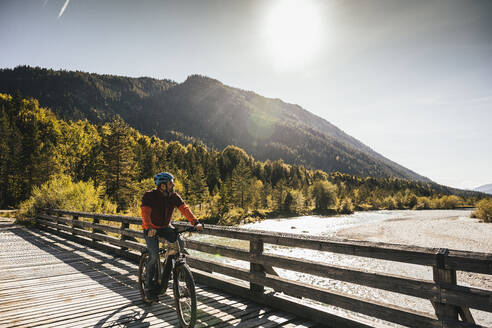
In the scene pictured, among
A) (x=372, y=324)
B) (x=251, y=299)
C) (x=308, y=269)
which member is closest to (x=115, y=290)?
(x=251, y=299)

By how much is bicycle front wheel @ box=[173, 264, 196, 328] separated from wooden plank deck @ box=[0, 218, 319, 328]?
12.6 inches

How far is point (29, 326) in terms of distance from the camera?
438cm

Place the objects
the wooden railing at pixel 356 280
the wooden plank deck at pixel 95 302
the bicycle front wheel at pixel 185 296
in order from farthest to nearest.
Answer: the wooden plank deck at pixel 95 302
the bicycle front wheel at pixel 185 296
the wooden railing at pixel 356 280

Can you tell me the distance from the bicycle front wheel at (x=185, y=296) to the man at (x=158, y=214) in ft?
1.82

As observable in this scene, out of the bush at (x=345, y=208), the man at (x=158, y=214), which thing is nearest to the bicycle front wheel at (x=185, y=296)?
the man at (x=158, y=214)

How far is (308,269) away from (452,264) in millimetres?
2011

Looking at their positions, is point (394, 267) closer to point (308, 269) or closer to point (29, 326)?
point (308, 269)

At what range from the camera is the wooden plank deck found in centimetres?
450

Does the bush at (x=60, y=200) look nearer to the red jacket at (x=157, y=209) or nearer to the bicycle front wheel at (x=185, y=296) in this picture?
the red jacket at (x=157, y=209)

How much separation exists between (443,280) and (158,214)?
4.24 meters

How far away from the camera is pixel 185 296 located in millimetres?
4289

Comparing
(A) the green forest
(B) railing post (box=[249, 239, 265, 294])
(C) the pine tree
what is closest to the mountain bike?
(B) railing post (box=[249, 239, 265, 294])

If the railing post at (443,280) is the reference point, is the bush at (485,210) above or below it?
below

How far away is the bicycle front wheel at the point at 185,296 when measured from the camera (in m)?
4.10
